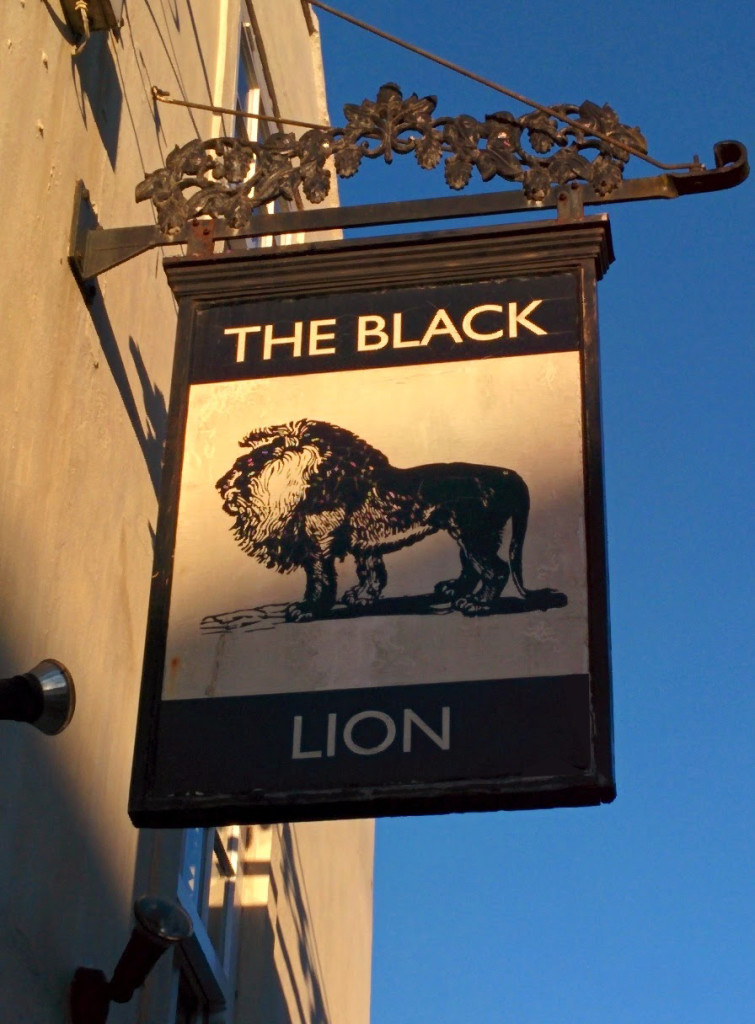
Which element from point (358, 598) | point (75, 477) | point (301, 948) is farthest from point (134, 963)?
point (301, 948)

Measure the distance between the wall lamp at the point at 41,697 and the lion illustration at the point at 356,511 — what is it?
33.5 inches

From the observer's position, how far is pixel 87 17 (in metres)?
7.75

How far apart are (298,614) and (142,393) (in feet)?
8.49

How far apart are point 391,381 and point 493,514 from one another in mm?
720

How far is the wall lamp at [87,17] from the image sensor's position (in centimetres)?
764

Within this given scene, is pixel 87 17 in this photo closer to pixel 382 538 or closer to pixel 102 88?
pixel 102 88

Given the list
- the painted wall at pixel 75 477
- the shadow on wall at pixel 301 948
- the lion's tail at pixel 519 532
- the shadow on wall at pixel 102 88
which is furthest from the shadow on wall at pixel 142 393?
the shadow on wall at pixel 301 948

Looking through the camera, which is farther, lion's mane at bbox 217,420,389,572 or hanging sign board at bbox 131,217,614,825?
lion's mane at bbox 217,420,389,572

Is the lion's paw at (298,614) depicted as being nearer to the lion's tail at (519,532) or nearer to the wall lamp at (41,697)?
the lion's tail at (519,532)

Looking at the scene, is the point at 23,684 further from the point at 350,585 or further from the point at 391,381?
the point at 391,381

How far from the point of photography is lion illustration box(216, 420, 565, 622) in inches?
223

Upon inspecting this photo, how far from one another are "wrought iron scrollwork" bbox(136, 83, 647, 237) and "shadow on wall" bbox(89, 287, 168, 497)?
662 millimetres

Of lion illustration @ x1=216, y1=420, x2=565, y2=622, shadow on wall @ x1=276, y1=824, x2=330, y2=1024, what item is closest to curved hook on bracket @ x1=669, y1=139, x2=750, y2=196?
lion illustration @ x1=216, y1=420, x2=565, y2=622

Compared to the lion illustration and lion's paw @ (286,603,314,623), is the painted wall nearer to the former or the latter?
the lion illustration
